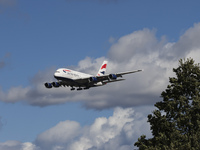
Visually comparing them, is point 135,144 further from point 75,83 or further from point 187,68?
point 75,83

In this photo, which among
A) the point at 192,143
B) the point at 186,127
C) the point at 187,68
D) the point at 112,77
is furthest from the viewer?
the point at 112,77

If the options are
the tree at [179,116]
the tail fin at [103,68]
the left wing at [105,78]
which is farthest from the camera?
the tail fin at [103,68]

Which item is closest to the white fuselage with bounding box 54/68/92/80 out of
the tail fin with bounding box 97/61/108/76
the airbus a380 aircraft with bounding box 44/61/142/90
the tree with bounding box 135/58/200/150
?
the airbus a380 aircraft with bounding box 44/61/142/90

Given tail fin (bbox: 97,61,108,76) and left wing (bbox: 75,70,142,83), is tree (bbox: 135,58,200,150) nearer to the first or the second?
left wing (bbox: 75,70,142,83)

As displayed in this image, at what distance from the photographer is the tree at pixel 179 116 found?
45.1 metres

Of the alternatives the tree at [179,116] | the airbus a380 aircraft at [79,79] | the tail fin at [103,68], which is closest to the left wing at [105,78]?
the airbus a380 aircraft at [79,79]

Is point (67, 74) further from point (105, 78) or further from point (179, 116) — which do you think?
point (179, 116)

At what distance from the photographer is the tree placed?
45.1 meters

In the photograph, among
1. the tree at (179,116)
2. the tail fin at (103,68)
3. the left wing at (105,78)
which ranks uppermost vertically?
the tail fin at (103,68)

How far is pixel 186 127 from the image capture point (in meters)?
47.9

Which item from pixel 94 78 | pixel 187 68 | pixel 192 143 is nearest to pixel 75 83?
pixel 94 78

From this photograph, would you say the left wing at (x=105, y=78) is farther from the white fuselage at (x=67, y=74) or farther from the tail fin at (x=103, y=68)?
the tail fin at (x=103, y=68)

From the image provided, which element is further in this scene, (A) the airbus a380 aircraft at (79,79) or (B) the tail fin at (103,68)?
(B) the tail fin at (103,68)

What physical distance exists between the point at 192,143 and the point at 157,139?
4332mm
